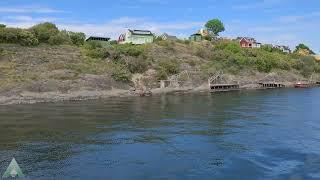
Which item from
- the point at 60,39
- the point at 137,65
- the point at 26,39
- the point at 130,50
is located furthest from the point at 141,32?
the point at 26,39

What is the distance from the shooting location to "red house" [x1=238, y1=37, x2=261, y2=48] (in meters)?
175

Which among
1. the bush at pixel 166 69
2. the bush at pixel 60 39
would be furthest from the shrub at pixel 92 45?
the bush at pixel 166 69

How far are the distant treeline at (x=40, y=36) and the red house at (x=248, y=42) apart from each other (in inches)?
2776

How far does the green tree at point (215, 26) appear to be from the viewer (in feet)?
593

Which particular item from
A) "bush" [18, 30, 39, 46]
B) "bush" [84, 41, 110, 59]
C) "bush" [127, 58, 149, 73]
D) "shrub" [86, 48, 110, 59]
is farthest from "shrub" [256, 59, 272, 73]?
"bush" [18, 30, 39, 46]

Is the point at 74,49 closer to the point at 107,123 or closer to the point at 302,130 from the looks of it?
the point at 107,123

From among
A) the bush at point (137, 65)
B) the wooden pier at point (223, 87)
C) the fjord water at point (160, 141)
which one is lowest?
the fjord water at point (160, 141)

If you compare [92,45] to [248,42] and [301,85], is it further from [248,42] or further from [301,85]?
[248,42]

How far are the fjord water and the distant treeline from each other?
3555 centimetres

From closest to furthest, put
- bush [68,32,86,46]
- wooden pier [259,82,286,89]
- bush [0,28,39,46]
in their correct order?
bush [0,28,39,46] < bush [68,32,86,46] < wooden pier [259,82,286,89]

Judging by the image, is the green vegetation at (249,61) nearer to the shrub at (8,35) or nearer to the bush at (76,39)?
the bush at (76,39)

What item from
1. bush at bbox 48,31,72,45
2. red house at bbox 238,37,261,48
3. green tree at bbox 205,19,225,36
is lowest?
bush at bbox 48,31,72,45

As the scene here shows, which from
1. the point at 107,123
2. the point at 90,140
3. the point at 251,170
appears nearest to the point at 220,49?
the point at 107,123

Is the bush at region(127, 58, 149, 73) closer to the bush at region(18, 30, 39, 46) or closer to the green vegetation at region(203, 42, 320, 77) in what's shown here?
the green vegetation at region(203, 42, 320, 77)
